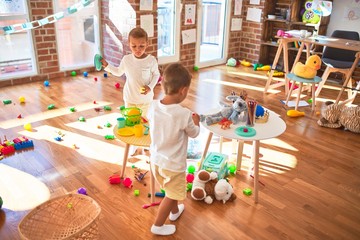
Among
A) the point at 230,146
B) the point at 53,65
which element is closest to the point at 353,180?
the point at 230,146

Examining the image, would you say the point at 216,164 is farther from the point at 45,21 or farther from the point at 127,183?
the point at 45,21

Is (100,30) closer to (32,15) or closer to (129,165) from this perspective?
(32,15)

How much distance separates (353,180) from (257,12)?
11.9ft

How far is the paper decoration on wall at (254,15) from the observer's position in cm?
532

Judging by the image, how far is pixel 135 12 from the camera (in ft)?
13.1

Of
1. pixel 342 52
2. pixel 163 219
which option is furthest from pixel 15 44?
pixel 342 52

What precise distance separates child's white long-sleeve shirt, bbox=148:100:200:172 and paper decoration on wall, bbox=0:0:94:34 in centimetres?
273

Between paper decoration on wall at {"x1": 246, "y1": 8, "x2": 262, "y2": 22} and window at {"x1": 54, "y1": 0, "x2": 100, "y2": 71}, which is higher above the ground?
paper decoration on wall at {"x1": 246, "y1": 8, "x2": 262, "y2": 22}

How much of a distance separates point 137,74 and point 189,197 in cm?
89

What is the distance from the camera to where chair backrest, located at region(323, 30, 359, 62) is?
4117mm

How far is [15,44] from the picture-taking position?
4070 millimetres

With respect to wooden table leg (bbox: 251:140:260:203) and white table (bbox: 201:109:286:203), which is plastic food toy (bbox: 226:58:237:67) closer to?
white table (bbox: 201:109:286:203)

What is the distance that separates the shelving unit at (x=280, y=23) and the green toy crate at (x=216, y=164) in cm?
320

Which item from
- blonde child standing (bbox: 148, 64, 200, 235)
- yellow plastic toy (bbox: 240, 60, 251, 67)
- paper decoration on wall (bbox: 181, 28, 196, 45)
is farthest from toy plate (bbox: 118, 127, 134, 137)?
yellow plastic toy (bbox: 240, 60, 251, 67)
